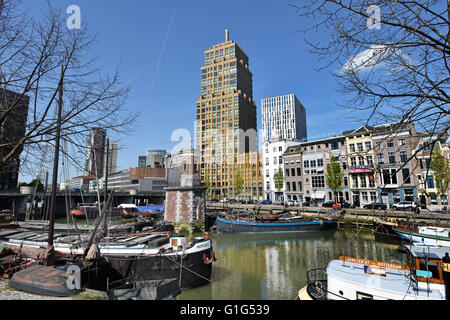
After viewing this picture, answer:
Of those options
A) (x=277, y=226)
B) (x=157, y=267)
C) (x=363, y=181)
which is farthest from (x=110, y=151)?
(x=363, y=181)

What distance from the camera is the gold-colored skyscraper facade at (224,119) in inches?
3278

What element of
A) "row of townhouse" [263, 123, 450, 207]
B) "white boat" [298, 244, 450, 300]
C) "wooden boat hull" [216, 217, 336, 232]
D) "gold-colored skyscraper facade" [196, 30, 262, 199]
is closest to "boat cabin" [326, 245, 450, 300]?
"white boat" [298, 244, 450, 300]

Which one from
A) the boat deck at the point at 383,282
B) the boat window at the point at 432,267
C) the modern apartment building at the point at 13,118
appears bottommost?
the boat deck at the point at 383,282

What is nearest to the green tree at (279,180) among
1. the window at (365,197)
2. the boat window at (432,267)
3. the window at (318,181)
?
the window at (318,181)

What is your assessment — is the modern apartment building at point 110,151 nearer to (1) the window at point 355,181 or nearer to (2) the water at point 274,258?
(2) the water at point 274,258

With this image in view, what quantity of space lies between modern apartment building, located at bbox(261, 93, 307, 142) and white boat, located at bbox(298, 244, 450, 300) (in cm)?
12298

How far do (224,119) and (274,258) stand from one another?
69.9 metres

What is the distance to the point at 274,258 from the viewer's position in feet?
71.9

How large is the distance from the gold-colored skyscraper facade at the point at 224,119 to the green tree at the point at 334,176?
96.9ft

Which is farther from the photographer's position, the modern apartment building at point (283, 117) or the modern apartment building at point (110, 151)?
the modern apartment building at point (283, 117)

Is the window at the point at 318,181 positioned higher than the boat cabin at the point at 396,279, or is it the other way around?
the window at the point at 318,181
